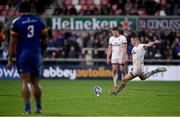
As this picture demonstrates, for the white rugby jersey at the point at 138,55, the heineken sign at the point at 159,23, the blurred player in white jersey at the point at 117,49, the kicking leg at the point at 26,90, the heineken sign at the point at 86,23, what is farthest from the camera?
Result: the heineken sign at the point at 86,23

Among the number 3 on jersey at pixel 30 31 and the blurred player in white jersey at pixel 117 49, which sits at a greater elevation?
the number 3 on jersey at pixel 30 31

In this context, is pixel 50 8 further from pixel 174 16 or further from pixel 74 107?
pixel 74 107

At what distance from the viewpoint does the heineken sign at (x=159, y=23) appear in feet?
115

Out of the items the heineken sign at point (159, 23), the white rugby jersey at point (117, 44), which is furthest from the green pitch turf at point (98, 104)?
the heineken sign at point (159, 23)

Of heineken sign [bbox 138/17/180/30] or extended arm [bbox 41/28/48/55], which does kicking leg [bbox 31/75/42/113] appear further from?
heineken sign [bbox 138/17/180/30]

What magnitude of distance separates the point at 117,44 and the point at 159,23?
10293 millimetres

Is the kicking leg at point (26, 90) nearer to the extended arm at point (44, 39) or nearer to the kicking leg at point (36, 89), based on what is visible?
the kicking leg at point (36, 89)

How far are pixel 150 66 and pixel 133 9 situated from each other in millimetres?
4078

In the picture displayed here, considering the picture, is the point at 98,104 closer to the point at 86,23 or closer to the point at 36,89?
the point at 36,89

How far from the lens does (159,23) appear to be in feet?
115

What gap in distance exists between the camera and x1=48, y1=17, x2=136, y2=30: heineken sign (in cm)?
3559

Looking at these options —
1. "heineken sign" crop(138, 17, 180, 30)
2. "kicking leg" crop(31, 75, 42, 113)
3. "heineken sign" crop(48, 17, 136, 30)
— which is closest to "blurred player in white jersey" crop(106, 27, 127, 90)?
"kicking leg" crop(31, 75, 42, 113)

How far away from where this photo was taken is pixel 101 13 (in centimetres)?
3659

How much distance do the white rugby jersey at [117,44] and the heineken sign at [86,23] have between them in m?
10.1
